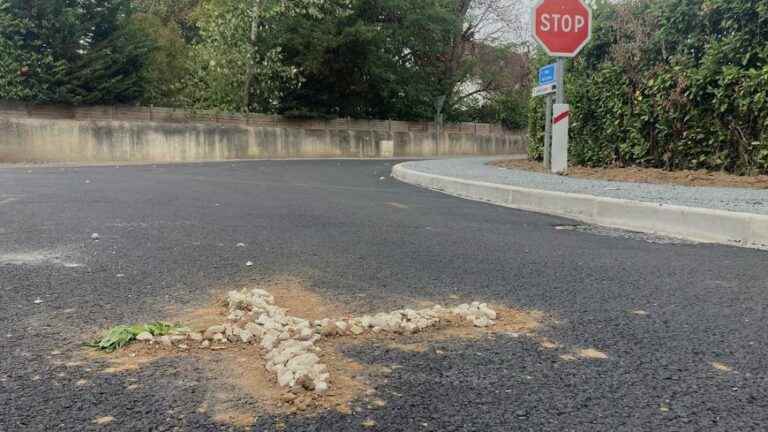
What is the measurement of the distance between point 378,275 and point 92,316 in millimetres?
1767

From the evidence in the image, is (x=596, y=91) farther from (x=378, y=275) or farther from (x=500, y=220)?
(x=378, y=275)

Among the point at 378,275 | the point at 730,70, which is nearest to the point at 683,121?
the point at 730,70

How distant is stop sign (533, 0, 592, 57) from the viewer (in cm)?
1201

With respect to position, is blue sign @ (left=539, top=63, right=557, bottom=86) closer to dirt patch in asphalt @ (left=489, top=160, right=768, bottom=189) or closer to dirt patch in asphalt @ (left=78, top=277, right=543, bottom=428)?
dirt patch in asphalt @ (left=489, top=160, right=768, bottom=189)

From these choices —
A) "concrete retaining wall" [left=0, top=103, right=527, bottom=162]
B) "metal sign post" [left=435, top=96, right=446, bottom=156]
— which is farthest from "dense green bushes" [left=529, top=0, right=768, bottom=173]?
"metal sign post" [left=435, top=96, right=446, bottom=156]

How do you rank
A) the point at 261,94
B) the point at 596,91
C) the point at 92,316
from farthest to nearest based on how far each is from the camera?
the point at 261,94 → the point at 596,91 → the point at 92,316

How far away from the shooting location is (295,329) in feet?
9.12

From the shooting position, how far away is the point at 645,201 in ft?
23.9

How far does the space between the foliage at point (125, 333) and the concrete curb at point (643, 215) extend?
17.1ft

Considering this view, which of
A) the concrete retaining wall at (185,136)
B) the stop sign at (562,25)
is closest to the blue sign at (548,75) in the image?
the stop sign at (562,25)

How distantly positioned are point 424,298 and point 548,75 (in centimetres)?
1033

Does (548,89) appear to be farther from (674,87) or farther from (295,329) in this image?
(295,329)

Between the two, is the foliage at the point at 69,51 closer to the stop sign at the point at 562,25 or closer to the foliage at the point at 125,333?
the stop sign at the point at 562,25

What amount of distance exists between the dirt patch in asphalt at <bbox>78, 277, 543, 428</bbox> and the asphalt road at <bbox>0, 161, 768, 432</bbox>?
0.07m
